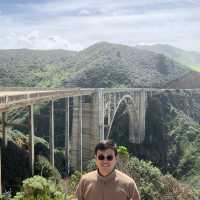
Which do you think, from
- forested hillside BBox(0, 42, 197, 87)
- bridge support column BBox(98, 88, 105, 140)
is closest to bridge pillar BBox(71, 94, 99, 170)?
bridge support column BBox(98, 88, 105, 140)

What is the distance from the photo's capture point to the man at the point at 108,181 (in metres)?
5.04

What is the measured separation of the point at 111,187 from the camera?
5.07 meters

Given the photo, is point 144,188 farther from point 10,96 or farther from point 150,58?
point 150,58

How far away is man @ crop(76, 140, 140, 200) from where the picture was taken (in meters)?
5.04

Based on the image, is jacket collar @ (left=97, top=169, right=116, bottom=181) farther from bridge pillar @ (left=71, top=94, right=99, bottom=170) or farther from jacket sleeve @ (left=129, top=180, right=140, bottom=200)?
bridge pillar @ (left=71, top=94, right=99, bottom=170)

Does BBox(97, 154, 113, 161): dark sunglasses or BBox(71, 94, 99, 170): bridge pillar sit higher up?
Answer: BBox(97, 154, 113, 161): dark sunglasses

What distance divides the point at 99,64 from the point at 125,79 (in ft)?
41.5

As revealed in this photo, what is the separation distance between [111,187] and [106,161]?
0.32 metres

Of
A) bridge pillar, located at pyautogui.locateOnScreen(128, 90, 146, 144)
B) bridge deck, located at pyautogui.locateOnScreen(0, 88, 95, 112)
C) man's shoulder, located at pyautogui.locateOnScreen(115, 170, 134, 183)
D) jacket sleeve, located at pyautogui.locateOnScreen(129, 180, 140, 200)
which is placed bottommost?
bridge pillar, located at pyautogui.locateOnScreen(128, 90, 146, 144)

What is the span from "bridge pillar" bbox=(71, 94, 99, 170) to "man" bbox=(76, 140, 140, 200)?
3797cm

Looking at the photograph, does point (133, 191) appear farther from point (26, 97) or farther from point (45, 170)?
point (45, 170)

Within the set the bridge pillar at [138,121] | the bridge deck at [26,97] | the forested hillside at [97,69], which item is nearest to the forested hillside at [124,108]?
the forested hillside at [97,69]

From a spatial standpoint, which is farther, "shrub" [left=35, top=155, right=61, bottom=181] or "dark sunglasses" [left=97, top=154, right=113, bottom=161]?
"shrub" [left=35, top=155, right=61, bottom=181]

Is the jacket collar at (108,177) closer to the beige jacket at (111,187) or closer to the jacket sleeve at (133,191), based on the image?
the beige jacket at (111,187)
